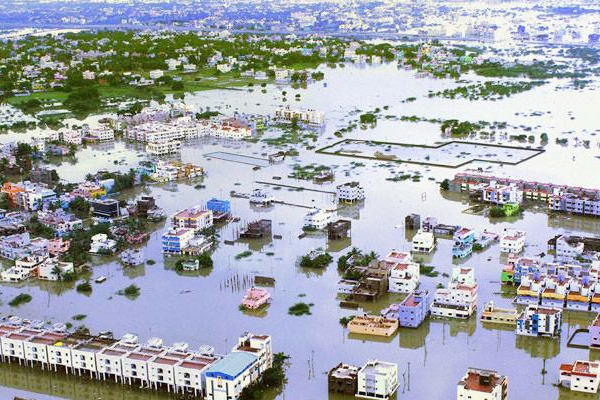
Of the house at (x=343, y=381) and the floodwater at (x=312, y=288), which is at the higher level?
the house at (x=343, y=381)

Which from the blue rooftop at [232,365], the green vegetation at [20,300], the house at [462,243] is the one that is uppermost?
the blue rooftop at [232,365]

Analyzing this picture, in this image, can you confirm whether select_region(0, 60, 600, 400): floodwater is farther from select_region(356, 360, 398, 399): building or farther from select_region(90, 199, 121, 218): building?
select_region(90, 199, 121, 218): building

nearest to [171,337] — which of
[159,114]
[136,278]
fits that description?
[136,278]

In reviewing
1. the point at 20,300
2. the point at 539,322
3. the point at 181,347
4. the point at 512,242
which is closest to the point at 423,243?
the point at 512,242

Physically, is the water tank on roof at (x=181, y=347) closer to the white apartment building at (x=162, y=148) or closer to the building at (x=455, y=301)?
the building at (x=455, y=301)

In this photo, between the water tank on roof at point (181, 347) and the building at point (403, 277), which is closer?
the water tank on roof at point (181, 347)

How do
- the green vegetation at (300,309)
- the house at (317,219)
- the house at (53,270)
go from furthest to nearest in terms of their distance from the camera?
the house at (317,219) → the house at (53,270) → the green vegetation at (300,309)

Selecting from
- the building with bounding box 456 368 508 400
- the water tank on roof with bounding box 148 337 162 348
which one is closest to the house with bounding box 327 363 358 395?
the building with bounding box 456 368 508 400

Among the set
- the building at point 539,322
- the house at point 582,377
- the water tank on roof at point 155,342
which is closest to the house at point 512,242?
the building at point 539,322
